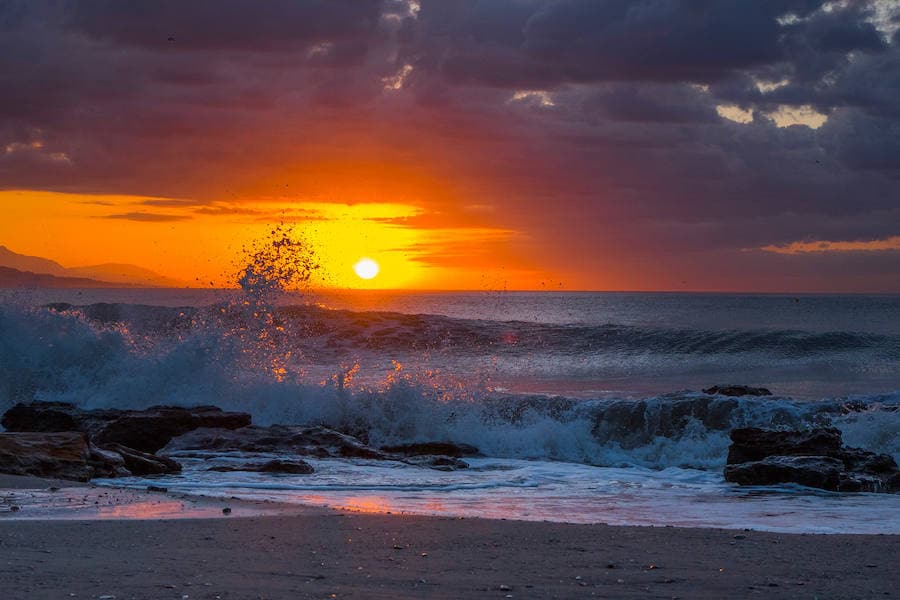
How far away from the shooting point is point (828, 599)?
5.61 m

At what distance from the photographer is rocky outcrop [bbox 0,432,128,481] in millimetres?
10422

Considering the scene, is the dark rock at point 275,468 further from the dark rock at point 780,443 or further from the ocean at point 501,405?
the dark rock at point 780,443

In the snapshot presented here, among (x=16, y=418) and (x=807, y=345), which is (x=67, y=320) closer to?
(x=16, y=418)

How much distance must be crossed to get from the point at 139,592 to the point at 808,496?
8.14 meters

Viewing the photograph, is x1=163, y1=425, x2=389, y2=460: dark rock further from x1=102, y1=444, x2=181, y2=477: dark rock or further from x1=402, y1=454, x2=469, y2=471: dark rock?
x1=102, y1=444, x2=181, y2=477: dark rock

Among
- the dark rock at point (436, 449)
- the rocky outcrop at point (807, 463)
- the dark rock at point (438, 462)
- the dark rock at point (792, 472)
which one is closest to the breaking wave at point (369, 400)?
the dark rock at point (436, 449)

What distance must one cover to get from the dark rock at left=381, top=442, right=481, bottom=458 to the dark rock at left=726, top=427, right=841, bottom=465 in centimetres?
418

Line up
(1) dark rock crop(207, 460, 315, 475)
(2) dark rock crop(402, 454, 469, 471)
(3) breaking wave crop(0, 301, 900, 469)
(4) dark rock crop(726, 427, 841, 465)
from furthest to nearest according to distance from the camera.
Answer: (3) breaking wave crop(0, 301, 900, 469) < (2) dark rock crop(402, 454, 469, 471) < (4) dark rock crop(726, 427, 841, 465) < (1) dark rock crop(207, 460, 315, 475)

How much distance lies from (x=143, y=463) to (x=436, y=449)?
5.10 meters

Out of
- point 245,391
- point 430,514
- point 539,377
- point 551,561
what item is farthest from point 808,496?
point 539,377

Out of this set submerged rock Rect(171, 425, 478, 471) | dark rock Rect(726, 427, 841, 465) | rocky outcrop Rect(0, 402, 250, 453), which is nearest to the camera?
dark rock Rect(726, 427, 841, 465)

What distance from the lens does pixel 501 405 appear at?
1938 cm

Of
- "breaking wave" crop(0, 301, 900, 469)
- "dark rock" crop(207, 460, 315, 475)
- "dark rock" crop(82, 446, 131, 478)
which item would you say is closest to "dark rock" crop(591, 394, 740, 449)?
"breaking wave" crop(0, 301, 900, 469)

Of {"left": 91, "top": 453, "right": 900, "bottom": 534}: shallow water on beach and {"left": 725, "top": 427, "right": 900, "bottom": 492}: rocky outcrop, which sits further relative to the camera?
{"left": 725, "top": 427, "right": 900, "bottom": 492}: rocky outcrop
